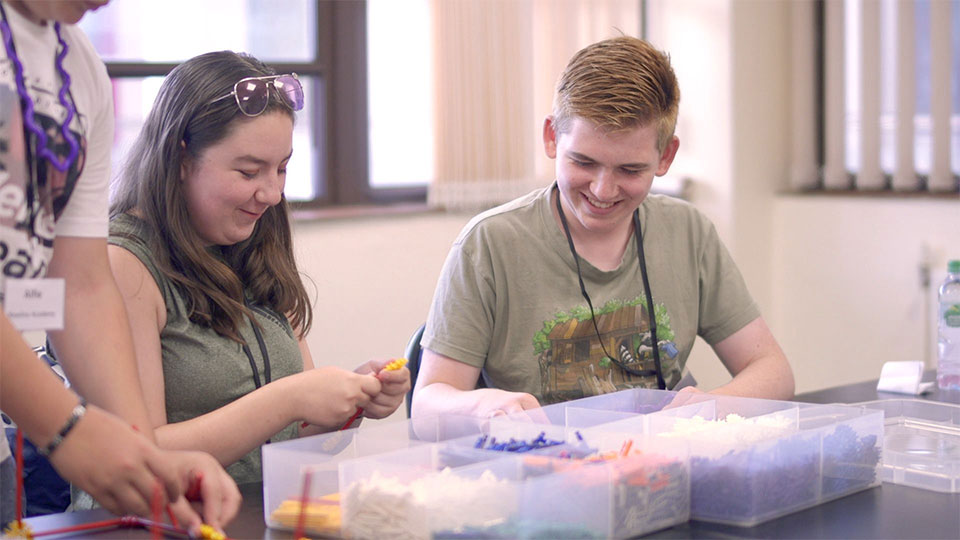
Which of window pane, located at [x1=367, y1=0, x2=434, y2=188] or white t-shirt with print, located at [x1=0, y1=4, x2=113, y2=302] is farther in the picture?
window pane, located at [x1=367, y1=0, x2=434, y2=188]

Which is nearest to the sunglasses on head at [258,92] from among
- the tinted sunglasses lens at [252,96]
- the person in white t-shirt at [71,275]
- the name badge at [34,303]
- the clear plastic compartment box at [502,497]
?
the tinted sunglasses lens at [252,96]

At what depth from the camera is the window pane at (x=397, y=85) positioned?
11.7ft

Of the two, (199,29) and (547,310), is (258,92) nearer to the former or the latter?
(547,310)

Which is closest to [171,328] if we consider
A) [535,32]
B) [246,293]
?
[246,293]

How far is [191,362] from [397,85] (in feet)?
7.17

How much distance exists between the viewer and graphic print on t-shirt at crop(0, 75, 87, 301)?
3.82 feet

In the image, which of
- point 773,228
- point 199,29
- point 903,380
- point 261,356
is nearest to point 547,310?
point 261,356

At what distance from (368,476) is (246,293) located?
631 millimetres

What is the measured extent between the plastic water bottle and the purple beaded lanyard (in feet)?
5.65

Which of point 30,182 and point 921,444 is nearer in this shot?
point 30,182

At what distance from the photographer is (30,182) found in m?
1.21

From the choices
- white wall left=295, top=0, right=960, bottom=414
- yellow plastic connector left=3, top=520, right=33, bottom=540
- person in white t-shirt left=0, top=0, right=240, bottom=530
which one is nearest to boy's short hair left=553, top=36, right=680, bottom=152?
person in white t-shirt left=0, top=0, right=240, bottom=530

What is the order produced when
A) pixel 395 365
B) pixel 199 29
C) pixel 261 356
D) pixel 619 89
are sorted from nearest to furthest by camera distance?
1. pixel 395 365
2. pixel 261 356
3. pixel 619 89
4. pixel 199 29

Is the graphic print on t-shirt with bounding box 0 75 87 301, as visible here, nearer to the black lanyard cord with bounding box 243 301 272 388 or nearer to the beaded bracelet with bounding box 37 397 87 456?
the beaded bracelet with bounding box 37 397 87 456
